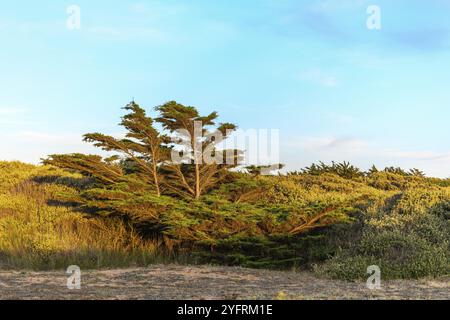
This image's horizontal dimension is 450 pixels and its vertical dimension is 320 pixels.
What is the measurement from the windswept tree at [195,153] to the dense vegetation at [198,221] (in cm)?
4

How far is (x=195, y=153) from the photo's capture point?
1523 cm

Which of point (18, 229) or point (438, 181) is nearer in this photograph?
point (18, 229)

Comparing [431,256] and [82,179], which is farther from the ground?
[82,179]

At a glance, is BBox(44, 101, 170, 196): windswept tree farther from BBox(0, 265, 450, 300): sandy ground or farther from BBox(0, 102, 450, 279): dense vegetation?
BBox(0, 265, 450, 300): sandy ground

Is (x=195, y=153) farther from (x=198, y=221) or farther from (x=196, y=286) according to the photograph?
(x=196, y=286)

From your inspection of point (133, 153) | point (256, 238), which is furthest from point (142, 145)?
point (256, 238)

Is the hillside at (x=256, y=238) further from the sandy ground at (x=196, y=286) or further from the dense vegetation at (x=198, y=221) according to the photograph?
the sandy ground at (x=196, y=286)

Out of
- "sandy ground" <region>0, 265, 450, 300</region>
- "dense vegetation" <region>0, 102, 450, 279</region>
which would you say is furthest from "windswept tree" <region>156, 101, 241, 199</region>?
"sandy ground" <region>0, 265, 450, 300</region>

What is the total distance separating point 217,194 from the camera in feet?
51.5

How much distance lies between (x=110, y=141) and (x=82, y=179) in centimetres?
539

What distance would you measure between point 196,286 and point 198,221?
4.65 meters

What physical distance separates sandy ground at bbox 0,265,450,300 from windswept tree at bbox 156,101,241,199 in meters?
4.15
